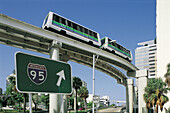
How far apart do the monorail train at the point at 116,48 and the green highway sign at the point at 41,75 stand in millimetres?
32172

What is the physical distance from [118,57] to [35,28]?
23.1 m

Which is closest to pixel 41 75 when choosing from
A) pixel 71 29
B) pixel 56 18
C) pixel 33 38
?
pixel 33 38

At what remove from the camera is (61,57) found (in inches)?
1479

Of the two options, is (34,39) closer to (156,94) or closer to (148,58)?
(156,94)

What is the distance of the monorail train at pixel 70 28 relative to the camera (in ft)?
92.9

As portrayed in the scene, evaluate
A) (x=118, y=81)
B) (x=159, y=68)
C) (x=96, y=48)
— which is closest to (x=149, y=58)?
(x=118, y=81)

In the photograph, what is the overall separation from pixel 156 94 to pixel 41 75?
3163cm

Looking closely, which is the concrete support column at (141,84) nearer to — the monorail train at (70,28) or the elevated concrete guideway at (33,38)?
the elevated concrete guideway at (33,38)

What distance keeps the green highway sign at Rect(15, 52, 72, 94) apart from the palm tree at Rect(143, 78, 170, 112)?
30.1 m

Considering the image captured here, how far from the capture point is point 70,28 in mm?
31344

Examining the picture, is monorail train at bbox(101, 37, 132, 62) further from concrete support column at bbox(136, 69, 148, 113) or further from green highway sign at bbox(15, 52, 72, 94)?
green highway sign at bbox(15, 52, 72, 94)

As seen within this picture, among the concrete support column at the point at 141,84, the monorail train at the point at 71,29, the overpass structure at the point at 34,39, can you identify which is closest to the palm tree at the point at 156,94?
the overpass structure at the point at 34,39

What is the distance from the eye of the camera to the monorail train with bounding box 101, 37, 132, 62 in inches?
1618

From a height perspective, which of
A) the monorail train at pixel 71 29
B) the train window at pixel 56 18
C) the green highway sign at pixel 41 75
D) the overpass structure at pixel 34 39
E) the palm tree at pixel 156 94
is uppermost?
the train window at pixel 56 18
